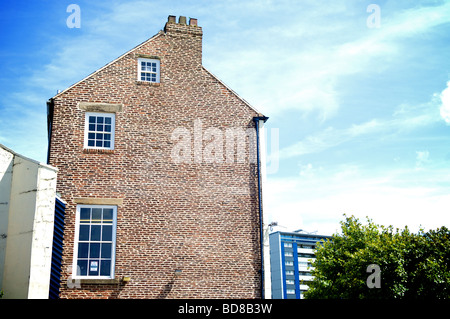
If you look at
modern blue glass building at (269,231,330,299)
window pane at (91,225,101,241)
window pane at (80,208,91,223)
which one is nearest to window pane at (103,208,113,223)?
window pane at (91,225,101,241)

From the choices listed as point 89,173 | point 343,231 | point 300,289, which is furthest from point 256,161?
point 300,289

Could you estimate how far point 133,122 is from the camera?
1738cm

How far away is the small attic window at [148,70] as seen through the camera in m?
18.2

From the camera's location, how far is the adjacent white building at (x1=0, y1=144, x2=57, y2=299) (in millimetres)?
12016

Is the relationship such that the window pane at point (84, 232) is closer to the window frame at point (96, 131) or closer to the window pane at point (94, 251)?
the window pane at point (94, 251)

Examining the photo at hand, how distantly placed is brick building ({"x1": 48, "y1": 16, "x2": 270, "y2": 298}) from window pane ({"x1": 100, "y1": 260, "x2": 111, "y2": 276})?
1.4 inches

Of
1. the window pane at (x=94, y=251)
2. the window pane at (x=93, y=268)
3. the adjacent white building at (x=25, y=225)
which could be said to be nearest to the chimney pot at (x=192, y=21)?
the adjacent white building at (x=25, y=225)

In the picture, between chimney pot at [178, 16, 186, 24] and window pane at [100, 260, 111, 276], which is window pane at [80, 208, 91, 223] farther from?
chimney pot at [178, 16, 186, 24]

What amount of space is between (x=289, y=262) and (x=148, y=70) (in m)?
123

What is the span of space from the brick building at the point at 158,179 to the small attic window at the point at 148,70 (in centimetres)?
4

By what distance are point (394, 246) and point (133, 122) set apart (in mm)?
15503

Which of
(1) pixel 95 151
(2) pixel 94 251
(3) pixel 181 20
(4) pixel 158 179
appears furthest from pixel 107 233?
(3) pixel 181 20

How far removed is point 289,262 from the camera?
133 meters

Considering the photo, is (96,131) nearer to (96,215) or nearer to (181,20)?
(96,215)
